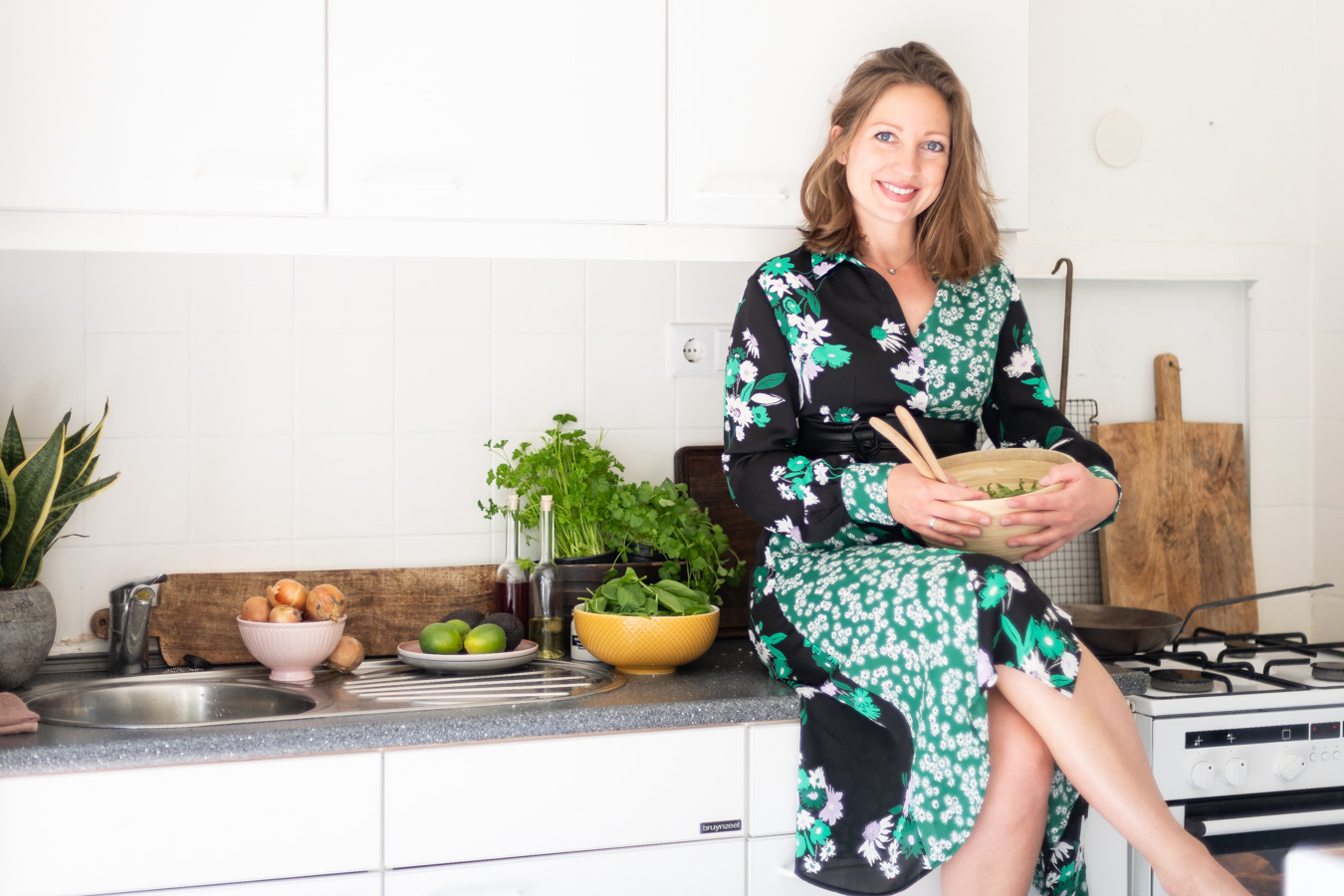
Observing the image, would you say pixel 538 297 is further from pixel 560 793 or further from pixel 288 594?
pixel 560 793

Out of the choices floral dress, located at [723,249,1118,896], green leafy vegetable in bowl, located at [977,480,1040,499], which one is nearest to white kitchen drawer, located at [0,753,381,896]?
floral dress, located at [723,249,1118,896]

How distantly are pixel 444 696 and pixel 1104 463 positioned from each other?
1034mm

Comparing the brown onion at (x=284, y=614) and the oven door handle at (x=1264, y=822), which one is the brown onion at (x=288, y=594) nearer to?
the brown onion at (x=284, y=614)

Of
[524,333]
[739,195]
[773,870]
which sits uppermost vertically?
[739,195]

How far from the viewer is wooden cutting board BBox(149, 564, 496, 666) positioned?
1837 millimetres

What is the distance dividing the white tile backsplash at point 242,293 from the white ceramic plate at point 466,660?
61 centimetres

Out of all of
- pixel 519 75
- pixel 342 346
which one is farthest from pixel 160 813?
pixel 519 75

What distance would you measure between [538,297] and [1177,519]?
130 centimetres

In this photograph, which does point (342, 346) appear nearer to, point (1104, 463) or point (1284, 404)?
point (1104, 463)

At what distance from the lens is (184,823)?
4.53ft

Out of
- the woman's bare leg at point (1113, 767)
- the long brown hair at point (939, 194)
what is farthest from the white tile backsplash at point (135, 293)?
the woman's bare leg at point (1113, 767)

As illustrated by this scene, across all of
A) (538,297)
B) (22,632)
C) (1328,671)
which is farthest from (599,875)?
(1328,671)

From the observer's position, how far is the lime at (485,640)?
174cm

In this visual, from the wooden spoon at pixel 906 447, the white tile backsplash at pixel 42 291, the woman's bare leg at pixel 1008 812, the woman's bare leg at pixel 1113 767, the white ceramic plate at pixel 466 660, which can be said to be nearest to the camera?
the woman's bare leg at pixel 1113 767
